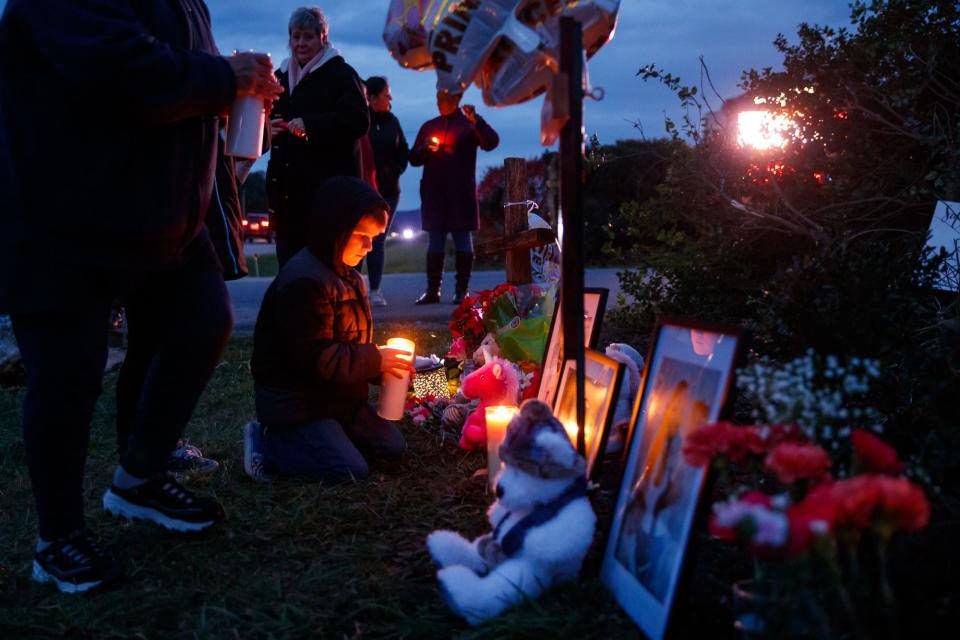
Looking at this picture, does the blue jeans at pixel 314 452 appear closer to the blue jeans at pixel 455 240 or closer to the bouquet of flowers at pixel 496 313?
the bouquet of flowers at pixel 496 313

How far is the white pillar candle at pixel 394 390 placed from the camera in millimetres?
3230

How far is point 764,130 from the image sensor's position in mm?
4426

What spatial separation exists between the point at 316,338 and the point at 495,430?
81 centimetres

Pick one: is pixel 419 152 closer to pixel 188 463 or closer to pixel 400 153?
pixel 400 153

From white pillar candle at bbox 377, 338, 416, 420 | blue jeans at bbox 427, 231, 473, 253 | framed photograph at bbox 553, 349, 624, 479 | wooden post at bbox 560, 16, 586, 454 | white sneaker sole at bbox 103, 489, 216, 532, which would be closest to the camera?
wooden post at bbox 560, 16, 586, 454

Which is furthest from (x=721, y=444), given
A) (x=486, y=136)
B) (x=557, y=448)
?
(x=486, y=136)

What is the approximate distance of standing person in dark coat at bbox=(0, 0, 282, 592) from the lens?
1999mm

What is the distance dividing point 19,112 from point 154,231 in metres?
0.43

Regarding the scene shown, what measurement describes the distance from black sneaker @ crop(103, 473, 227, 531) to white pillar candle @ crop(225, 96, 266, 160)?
3.53ft

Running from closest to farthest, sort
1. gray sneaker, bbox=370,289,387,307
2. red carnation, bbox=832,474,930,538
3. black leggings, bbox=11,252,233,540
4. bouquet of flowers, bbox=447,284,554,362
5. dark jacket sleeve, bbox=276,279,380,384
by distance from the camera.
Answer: red carnation, bbox=832,474,930,538
black leggings, bbox=11,252,233,540
dark jacket sleeve, bbox=276,279,380,384
bouquet of flowers, bbox=447,284,554,362
gray sneaker, bbox=370,289,387,307

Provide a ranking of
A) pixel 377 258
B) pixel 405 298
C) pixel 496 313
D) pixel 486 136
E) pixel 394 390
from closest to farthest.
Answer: pixel 394 390
pixel 496 313
pixel 486 136
pixel 377 258
pixel 405 298

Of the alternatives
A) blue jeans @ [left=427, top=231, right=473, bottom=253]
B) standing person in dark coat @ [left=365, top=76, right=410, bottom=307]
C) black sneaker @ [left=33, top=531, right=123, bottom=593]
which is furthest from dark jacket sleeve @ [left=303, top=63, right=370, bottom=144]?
blue jeans @ [left=427, top=231, right=473, bottom=253]

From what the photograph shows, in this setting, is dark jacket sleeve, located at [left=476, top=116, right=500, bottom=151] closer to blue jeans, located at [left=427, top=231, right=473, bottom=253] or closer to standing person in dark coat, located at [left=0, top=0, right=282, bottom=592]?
blue jeans, located at [left=427, top=231, right=473, bottom=253]

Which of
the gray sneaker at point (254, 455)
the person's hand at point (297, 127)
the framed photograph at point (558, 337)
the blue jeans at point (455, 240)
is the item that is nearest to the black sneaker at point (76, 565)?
the gray sneaker at point (254, 455)
